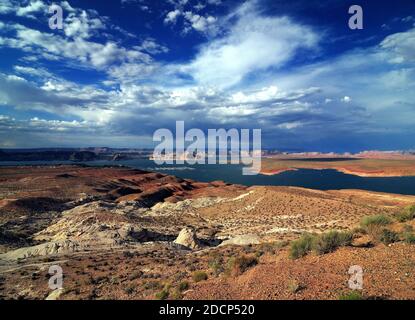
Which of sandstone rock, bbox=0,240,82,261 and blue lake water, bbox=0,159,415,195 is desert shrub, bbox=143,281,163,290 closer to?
sandstone rock, bbox=0,240,82,261

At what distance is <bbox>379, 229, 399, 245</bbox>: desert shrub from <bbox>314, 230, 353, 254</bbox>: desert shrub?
1113mm

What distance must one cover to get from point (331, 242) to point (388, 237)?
2.27m

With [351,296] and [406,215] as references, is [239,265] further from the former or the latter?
[406,215]

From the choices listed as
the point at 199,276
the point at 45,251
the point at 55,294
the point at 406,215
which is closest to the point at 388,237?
the point at 406,215

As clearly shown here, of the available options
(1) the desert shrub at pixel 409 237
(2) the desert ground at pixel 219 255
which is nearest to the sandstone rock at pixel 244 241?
(2) the desert ground at pixel 219 255

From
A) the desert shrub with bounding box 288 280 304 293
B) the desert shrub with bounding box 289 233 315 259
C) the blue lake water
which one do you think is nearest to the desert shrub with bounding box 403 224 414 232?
the desert shrub with bounding box 289 233 315 259

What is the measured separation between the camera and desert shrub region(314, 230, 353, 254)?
11.5 meters

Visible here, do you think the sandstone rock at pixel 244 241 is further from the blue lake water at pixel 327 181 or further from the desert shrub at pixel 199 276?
the blue lake water at pixel 327 181

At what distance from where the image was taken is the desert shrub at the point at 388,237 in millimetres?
11930

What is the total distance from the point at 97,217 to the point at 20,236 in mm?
6406

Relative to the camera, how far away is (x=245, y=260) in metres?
11.7
